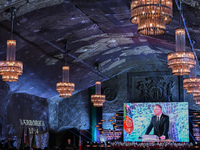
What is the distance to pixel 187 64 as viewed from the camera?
34.1 ft

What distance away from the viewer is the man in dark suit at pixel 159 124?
84.6 ft

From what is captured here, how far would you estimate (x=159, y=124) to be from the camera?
84.8 ft

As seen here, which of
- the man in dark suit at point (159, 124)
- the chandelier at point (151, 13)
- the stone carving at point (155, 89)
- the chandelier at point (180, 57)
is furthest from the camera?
the stone carving at point (155, 89)

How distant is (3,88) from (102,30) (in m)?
5.97

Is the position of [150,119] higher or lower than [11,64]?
lower

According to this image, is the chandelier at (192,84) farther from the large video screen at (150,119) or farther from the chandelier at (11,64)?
the large video screen at (150,119)

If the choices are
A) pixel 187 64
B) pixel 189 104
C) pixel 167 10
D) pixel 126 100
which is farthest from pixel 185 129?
pixel 167 10

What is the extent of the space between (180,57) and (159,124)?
16566mm

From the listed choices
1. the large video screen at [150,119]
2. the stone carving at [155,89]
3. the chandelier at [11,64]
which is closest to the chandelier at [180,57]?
the chandelier at [11,64]

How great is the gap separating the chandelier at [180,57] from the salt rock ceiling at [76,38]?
1158 millimetres

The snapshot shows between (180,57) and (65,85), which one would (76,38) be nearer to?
(65,85)

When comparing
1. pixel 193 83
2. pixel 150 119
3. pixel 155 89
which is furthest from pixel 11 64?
pixel 155 89

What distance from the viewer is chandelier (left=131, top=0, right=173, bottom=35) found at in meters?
6.43

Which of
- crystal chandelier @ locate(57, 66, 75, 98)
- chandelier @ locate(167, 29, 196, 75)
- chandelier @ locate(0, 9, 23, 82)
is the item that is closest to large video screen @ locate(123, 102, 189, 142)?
crystal chandelier @ locate(57, 66, 75, 98)
